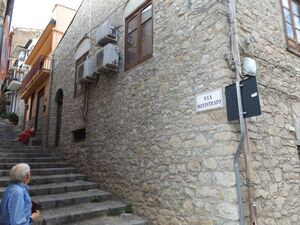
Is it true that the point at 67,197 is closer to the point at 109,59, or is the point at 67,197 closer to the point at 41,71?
the point at 109,59

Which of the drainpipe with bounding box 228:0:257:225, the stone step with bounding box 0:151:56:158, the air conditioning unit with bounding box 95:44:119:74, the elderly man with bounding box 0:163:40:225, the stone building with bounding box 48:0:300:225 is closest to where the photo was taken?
the elderly man with bounding box 0:163:40:225

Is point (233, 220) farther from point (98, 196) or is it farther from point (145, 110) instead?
point (98, 196)

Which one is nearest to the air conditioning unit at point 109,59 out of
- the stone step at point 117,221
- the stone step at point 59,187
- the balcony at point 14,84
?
A: the stone step at point 59,187

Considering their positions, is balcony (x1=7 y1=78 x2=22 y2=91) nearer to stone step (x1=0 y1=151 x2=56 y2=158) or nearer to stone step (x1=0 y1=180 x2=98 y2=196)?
stone step (x1=0 y1=151 x2=56 y2=158)

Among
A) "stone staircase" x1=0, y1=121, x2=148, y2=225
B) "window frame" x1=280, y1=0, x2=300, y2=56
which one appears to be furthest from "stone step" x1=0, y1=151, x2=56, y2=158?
"window frame" x1=280, y1=0, x2=300, y2=56

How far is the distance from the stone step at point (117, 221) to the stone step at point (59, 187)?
145cm

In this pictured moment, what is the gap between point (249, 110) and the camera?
360 centimetres

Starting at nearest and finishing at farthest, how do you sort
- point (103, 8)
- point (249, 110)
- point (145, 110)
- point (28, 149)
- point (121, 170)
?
point (249, 110)
point (145, 110)
point (121, 170)
point (103, 8)
point (28, 149)

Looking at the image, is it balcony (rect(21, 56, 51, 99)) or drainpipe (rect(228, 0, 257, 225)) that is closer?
drainpipe (rect(228, 0, 257, 225))

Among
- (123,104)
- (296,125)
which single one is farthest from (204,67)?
(123,104)

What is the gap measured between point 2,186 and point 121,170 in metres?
2.66

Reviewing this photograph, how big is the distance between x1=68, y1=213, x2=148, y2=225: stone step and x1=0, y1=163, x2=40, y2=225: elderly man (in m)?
2.22

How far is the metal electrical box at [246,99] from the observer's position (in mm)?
3525

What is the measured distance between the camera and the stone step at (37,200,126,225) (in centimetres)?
485
